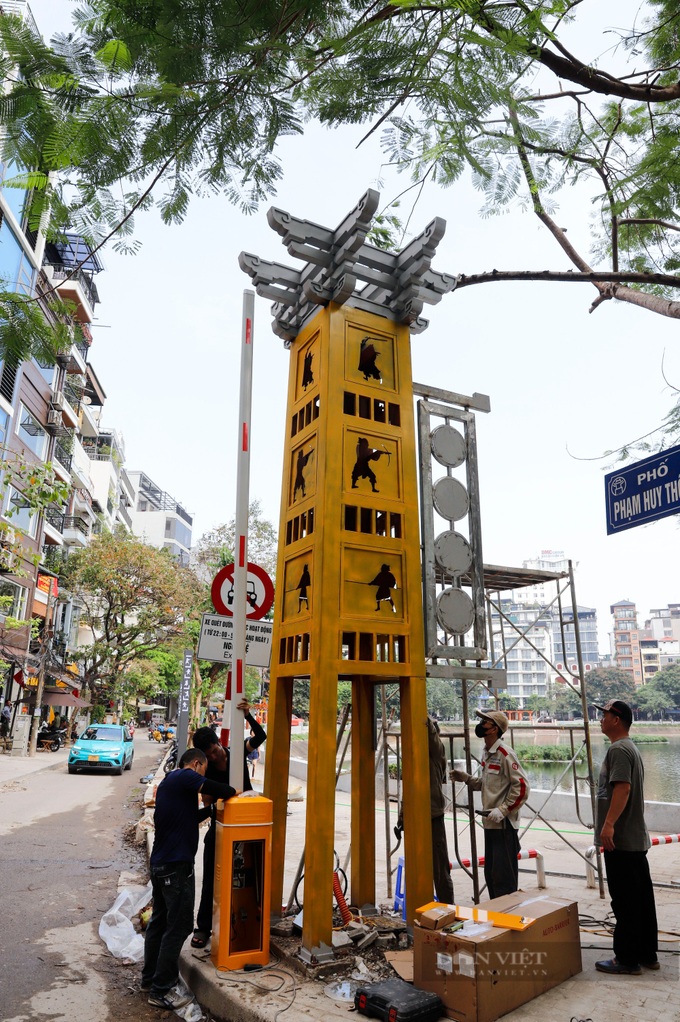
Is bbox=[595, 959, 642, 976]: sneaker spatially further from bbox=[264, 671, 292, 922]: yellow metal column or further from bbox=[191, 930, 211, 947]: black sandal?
bbox=[191, 930, 211, 947]: black sandal

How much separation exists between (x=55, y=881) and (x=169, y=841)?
14.2ft

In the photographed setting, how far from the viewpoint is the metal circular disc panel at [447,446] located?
6457mm

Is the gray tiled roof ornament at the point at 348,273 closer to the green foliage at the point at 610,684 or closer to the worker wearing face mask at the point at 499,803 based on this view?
the worker wearing face mask at the point at 499,803

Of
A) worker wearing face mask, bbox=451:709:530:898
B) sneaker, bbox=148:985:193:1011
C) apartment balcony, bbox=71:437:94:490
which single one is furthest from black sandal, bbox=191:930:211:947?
apartment balcony, bbox=71:437:94:490

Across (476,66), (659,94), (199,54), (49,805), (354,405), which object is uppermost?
(659,94)

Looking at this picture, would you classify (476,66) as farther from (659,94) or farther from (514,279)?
(514,279)

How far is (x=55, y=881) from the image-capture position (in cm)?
803

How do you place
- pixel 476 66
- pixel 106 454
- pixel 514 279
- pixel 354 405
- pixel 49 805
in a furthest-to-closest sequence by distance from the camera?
1. pixel 106 454
2. pixel 49 805
3. pixel 514 279
4. pixel 354 405
5. pixel 476 66

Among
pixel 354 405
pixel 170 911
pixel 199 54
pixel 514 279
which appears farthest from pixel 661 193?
pixel 170 911

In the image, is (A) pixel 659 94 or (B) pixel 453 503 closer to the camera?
(A) pixel 659 94

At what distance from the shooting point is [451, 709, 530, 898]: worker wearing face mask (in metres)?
5.52

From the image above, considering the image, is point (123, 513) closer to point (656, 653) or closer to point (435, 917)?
point (435, 917)

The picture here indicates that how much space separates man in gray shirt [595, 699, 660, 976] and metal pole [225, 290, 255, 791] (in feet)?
8.31

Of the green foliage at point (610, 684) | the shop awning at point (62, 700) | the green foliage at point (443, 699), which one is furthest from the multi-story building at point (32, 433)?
the green foliage at point (610, 684)
